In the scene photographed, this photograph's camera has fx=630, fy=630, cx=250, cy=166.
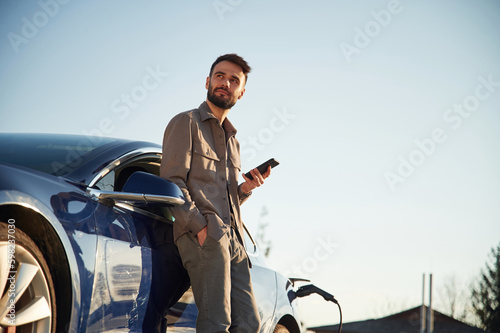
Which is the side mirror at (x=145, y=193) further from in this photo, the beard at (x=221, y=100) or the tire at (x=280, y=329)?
the tire at (x=280, y=329)

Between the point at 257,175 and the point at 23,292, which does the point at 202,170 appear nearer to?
the point at 257,175

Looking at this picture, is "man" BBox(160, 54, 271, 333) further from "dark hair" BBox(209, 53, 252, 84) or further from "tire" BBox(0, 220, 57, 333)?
"tire" BBox(0, 220, 57, 333)

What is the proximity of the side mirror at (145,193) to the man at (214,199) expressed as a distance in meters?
0.28

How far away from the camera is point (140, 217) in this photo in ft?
10.4

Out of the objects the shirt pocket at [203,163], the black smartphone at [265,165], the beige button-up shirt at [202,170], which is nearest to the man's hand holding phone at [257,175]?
the black smartphone at [265,165]

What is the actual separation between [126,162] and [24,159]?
504mm

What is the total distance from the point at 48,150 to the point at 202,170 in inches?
31.9

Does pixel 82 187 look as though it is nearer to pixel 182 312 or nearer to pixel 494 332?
pixel 182 312

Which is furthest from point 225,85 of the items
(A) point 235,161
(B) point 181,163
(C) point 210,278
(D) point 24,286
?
(D) point 24,286

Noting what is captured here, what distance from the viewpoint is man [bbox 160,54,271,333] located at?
3182 mm

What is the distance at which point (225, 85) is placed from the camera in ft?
12.5

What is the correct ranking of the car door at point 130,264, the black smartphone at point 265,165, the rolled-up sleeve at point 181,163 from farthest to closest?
the black smartphone at point 265,165 → the rolled-up sleeve at point 181,163 → the car door at point 130,264

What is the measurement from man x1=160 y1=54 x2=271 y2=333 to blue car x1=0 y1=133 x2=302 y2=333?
0.18 metres

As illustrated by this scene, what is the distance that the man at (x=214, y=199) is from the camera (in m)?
3.18
